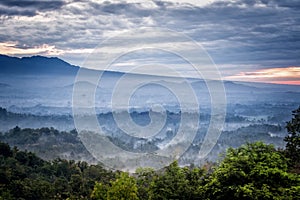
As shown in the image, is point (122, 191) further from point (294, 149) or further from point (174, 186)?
point (294, 149)

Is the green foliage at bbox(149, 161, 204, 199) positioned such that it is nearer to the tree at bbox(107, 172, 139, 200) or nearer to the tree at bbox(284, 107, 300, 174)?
the tree at bbox(107, 172, 139, 200)

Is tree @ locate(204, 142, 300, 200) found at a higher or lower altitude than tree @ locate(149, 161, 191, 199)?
higher

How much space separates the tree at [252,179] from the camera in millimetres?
9570

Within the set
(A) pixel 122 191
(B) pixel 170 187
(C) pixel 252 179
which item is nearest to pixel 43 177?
(A) pixel 122 191

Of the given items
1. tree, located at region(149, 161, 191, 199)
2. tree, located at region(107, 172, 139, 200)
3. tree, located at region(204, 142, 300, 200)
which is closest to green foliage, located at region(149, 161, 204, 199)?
tree, located at region(149, 161, 191, 199)

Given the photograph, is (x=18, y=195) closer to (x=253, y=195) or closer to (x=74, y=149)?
(x=253, y=195)

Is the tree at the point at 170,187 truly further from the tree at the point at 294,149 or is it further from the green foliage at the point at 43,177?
the green foliage at the point at 43,177

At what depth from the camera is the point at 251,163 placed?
10.4 m

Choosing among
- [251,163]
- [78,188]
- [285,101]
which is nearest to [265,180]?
[251,163]

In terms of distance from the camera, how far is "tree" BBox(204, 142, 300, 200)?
957 cm

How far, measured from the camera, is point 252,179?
10.1 m

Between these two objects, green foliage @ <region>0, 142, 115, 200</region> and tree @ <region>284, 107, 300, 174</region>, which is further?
green foliage @ <region>0, 142, 115, 200</region>

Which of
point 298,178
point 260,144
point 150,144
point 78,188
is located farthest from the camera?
point 150,144

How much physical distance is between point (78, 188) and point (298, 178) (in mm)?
17541
